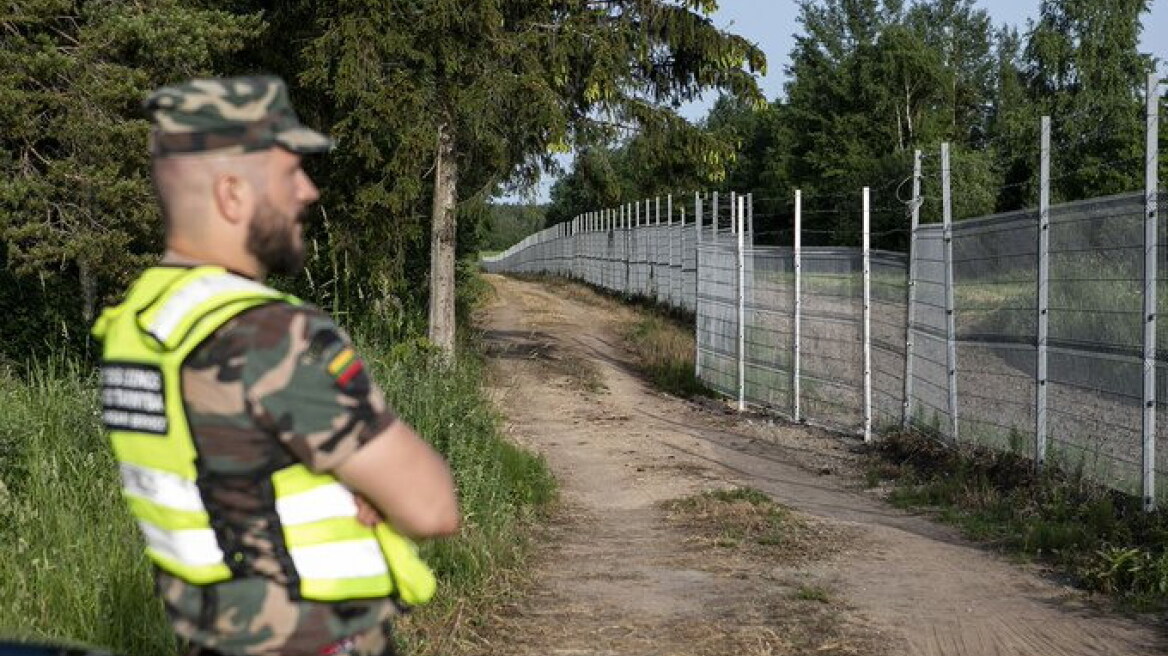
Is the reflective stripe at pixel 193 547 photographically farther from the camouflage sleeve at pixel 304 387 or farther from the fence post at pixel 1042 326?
the fence post at pixel 1042 326

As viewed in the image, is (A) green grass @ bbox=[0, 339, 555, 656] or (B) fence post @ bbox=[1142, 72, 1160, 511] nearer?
(A) green grass @ bbox=[0, 339, 555, 656]

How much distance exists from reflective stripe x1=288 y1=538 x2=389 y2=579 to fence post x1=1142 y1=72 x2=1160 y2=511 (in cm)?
739

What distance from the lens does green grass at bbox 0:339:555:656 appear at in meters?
5.30

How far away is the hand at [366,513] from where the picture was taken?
2283 millimetres

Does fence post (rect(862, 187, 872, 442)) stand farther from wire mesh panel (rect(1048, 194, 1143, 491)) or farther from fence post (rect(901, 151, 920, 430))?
wire mesh panel (rect(1048, 194, 1143, 491))

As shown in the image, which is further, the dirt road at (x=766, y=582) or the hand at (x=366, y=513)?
the dirt road at (x=766, y=582)

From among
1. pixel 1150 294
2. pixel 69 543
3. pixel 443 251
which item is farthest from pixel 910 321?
pixel 69 543

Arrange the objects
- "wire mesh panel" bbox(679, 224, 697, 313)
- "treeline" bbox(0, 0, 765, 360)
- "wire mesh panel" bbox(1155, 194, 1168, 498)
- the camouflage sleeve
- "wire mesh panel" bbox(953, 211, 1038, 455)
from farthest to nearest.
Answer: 1. "wire mesh panel" bbox(679, 224, 697, 313)
2. "treeline" bbox(0, 0, 765, 360)
3. "wire mesh panel" bbox(953, 211, 1038, 455)
4. "wire mesh panel" bbox(1155, 194, 1168, 498)
5. the camouflage sleeve

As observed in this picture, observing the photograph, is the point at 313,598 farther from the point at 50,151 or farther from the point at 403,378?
the point at 50,151

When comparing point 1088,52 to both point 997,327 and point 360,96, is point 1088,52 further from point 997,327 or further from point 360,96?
point 997,327

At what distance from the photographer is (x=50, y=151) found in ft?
62.4

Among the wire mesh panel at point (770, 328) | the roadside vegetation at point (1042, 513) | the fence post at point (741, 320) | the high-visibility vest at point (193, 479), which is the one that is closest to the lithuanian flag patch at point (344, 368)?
the high-visibility vest at point (193, 479)

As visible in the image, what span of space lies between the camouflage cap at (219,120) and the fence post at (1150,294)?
7440 millimetres

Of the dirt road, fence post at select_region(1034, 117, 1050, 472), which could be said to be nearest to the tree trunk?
the dirt road
